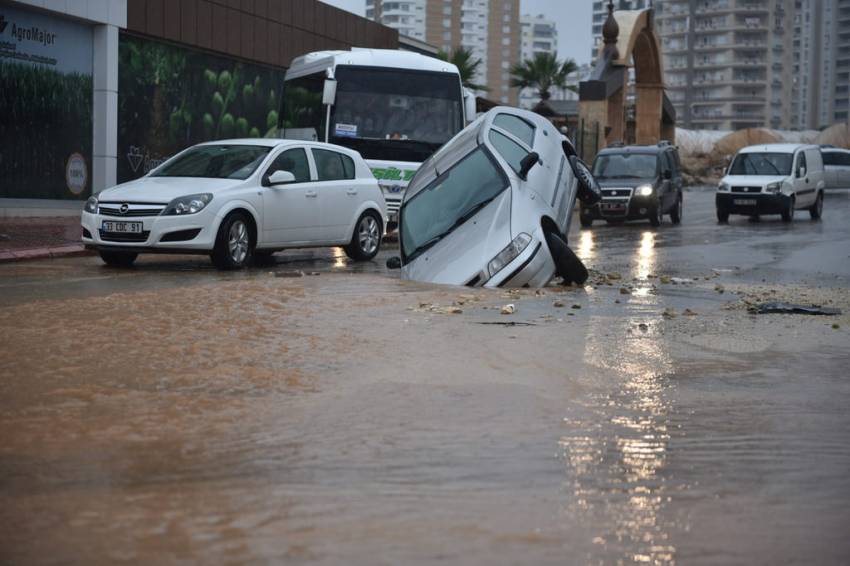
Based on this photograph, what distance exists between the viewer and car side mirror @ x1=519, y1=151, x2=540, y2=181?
12.7m

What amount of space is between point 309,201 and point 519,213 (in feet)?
15.1

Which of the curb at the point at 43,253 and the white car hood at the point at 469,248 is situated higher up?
the white car hood at the point at 469,248

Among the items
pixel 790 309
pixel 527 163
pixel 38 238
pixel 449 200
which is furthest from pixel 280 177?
pixel 790 309

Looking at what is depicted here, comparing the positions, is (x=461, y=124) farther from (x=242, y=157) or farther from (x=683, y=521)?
(x=683, y=521)

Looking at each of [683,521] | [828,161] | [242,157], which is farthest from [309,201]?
[828,161]

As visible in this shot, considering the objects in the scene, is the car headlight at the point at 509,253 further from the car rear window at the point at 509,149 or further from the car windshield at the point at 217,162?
the car windshield at the point at 217,162

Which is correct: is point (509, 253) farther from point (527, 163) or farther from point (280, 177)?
point (280, 177)

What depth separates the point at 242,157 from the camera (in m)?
15.6

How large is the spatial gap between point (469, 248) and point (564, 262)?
3.29 ft

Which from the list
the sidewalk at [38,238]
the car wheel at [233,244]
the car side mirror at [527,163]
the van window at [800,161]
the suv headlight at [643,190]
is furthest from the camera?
the van window at [800,161]

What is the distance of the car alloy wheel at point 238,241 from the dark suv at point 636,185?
1323 cm

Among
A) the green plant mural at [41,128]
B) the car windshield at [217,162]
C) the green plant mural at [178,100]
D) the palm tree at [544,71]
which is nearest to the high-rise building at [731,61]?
the palm tree at [544,71]

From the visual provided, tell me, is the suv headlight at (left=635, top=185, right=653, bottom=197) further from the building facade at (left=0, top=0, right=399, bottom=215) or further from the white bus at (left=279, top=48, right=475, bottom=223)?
the building facade at (left=0, top=0, right=399, bottom=215)

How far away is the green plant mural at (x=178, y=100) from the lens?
2603cm
